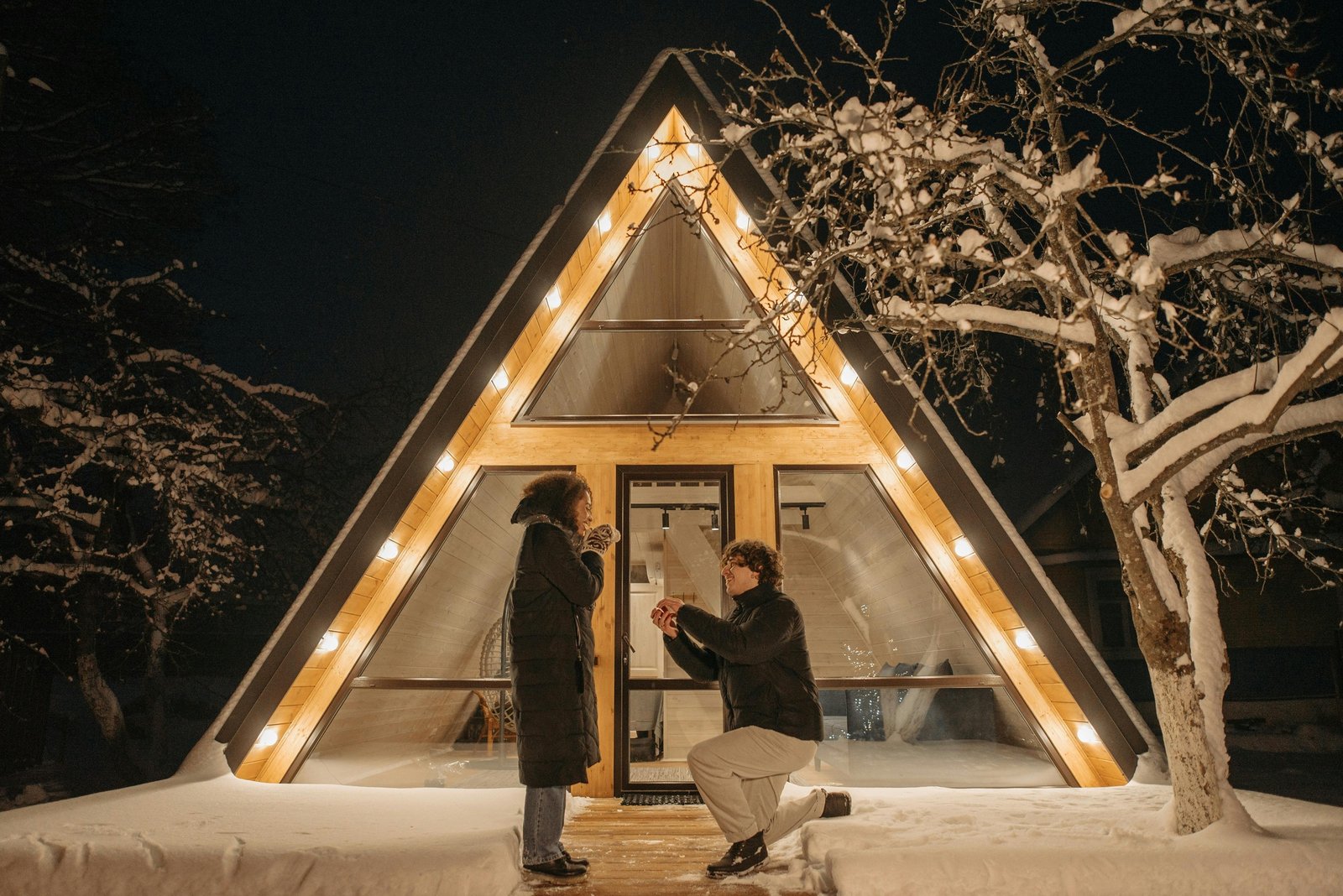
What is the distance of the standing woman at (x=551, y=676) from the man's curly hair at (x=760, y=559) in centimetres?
62

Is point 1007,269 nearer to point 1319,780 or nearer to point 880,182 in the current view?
point 880,182

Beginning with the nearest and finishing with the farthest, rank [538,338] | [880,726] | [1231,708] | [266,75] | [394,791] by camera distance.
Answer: [394,791] → [880,726] → [538,338] → [1231,708] → [266,75]

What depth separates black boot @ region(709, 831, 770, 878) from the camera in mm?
3020

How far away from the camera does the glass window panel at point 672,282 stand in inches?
217

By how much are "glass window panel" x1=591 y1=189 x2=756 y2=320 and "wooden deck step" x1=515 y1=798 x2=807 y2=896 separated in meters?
3.14

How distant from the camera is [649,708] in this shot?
16.1 feet

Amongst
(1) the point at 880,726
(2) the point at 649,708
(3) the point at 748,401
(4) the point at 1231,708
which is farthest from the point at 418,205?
(4) the point at 1231,708

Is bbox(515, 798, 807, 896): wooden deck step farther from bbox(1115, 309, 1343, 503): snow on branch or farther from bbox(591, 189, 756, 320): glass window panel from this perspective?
bbox(591, 189, 756, 320): glass window panel

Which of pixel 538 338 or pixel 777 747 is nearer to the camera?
pixel 777 747

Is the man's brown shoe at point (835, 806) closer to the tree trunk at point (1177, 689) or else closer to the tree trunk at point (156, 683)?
the tree trunk at point (1177, 689)

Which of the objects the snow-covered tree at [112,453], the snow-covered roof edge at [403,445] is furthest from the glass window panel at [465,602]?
the snow-covered tree at [112,453]

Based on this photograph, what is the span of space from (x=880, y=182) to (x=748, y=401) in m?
2.55

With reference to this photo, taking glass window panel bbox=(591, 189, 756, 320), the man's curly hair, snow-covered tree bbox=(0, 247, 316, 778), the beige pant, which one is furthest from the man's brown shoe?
snow-covered tree bbox=(0, 247, 316, 778)

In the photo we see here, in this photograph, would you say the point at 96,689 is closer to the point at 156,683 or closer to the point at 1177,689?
the point at 156,683
